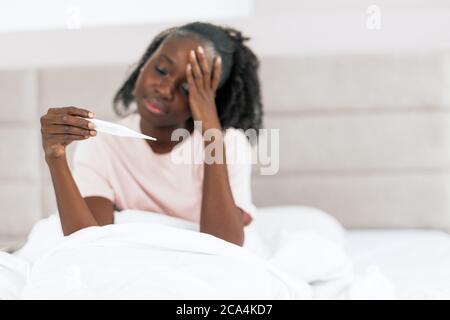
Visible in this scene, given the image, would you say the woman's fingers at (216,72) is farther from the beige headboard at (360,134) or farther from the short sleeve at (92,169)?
the beige headboard at (360,134)

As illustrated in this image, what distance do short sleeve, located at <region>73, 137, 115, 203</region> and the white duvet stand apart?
0.17 meters

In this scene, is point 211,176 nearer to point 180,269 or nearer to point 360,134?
point 180,269

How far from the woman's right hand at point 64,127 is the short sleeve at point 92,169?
0.21 metres

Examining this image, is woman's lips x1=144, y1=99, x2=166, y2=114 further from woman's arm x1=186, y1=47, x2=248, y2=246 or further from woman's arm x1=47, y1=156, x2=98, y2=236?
woman's arm x1=47, y1=156, x2=98, y2=236

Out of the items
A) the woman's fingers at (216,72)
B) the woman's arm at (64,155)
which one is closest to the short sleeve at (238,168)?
the woman's fingers at (216,72)

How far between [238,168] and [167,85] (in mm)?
186

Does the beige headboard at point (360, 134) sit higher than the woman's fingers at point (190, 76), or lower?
lower

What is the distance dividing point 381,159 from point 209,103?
0.57 m

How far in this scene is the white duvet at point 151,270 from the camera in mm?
522

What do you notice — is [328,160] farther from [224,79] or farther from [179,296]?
[179,296]

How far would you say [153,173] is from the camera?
890 mm

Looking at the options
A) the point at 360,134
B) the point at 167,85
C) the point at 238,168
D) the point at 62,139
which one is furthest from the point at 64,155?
the point at 360,134

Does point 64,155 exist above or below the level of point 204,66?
below
